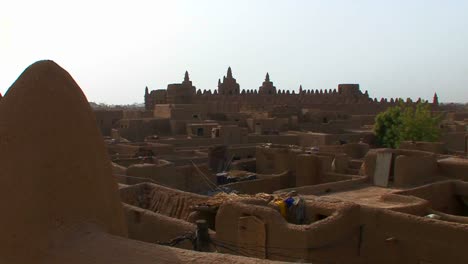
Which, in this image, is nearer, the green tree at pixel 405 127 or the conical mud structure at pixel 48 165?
the conical mud structure at pixel 48 165

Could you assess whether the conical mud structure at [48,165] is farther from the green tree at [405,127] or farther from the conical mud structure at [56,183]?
the green tree at [405,127]

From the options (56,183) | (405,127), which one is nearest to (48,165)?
(56,183)

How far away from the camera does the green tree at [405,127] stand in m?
31.0

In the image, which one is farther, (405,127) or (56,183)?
(405,127)

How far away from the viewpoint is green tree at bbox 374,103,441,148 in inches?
1219

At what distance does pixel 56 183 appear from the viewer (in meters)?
5.68

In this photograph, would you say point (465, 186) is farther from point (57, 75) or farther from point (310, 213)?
point (57, 75)

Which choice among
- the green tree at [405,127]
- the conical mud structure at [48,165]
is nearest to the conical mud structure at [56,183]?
the conical mud structure at [48,165]

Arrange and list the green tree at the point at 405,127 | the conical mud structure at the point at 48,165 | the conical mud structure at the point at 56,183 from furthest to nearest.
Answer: the green tree at the point at 405,127 → the conical mud structure at the point at 48,165 → the conical mud structure at the point at 56,183

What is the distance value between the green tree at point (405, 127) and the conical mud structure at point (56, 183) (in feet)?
88.6

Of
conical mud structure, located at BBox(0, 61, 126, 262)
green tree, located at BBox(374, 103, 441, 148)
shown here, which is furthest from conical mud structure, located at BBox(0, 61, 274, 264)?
green tree, located at BBox(374, 103, 441, 148)

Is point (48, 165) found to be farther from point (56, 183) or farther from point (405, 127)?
point (405, 127)

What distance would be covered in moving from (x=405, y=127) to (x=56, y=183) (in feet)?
96.4

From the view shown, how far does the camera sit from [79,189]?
585cm
